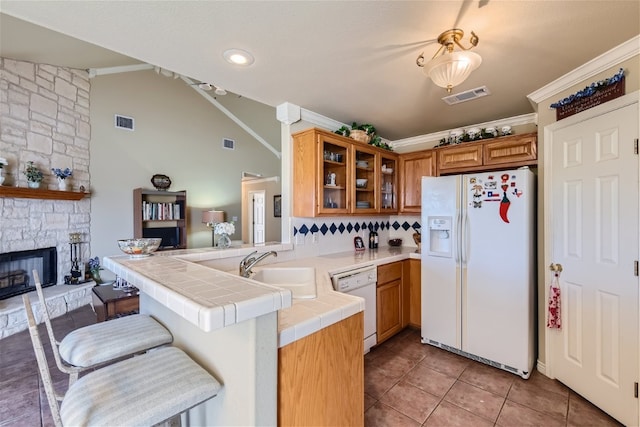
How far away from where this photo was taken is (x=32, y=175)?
3.61 metres

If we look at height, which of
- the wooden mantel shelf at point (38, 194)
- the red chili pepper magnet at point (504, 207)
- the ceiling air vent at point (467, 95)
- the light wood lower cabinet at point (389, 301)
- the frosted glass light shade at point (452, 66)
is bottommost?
the light wood lower cabinet at point (389, 301)

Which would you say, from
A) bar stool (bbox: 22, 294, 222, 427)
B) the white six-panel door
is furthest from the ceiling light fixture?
bar stool (bbox: 22, 294, 222, 427)

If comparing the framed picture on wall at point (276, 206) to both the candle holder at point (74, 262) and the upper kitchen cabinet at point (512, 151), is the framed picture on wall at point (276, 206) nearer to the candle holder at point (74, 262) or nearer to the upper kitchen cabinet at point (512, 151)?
the candle holder at point (74, 262)

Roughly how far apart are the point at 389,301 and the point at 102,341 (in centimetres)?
229

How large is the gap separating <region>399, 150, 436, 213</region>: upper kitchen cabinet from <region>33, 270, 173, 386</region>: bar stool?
2.84 m

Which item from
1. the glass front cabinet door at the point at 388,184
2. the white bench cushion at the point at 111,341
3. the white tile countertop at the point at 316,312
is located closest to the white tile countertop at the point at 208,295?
the white tile countertop at the point at 316,312

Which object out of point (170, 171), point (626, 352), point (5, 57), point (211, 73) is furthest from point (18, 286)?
point (626, 352)

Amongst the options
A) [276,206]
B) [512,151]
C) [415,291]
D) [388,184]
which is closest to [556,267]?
[512,151]

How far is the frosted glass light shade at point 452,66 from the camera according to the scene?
4.86 feet

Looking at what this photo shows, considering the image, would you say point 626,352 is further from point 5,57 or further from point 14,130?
point 5,57

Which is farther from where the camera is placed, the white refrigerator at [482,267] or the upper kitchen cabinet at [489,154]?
the upper kitchen cabinet at [489,154]

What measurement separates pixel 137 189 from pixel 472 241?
4.81m

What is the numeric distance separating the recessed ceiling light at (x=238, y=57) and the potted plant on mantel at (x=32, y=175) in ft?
11.6

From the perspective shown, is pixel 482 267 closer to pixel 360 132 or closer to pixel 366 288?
pixel 366 288
